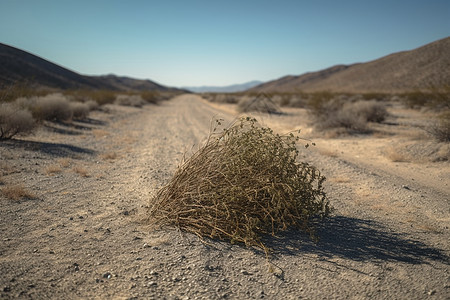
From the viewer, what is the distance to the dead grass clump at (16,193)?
15.1 feet

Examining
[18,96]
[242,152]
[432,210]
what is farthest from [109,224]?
[18,96]

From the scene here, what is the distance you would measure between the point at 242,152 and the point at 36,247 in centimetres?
256

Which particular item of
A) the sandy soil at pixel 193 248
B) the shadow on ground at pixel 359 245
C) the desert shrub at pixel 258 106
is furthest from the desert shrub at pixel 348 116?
the shadow on ground at pixel 359 245

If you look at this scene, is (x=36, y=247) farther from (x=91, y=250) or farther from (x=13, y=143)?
(x=13, y=143)

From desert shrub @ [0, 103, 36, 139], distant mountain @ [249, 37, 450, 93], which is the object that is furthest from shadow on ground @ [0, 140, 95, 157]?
distant mountain @ [249, 37, 450, 93]

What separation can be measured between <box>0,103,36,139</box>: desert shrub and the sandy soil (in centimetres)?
226

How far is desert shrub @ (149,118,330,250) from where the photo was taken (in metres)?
3.61

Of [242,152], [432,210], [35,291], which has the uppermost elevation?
[242,152]

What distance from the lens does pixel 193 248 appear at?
10.9 feet

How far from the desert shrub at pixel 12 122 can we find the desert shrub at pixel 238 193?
22.3 feet

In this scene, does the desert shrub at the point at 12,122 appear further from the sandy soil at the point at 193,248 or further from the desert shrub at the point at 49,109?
the desert shrub at the point at 49,109

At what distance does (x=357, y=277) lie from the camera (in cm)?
290

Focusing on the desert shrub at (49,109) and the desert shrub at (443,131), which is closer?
the desert shrub at (443,131)

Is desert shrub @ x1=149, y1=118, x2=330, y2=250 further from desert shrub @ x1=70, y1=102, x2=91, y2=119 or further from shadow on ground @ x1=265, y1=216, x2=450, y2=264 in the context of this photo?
desert shrub @ x1=70, y1=102, x2=91, y2=119
